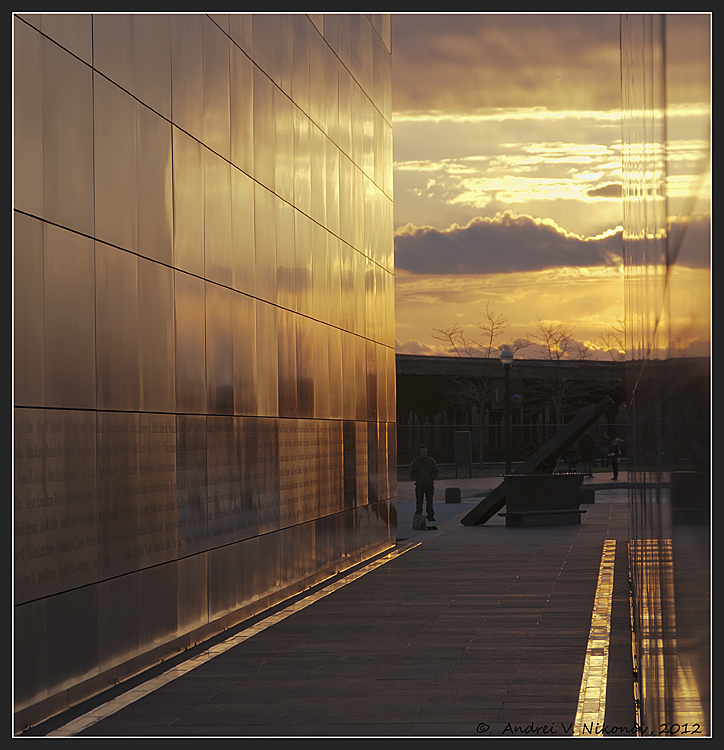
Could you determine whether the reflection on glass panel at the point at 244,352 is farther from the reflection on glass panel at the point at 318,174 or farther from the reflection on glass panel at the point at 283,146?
the reflection on glass panel at the point at 318,174

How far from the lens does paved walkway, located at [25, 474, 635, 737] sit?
6.88m

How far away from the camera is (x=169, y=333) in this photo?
981 cm

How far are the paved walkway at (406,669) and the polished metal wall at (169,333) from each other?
551 millimetres

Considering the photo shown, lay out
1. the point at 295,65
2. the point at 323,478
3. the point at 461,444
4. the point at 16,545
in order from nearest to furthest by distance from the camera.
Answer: the point at 16,545
the point at 295,65
the point at 323,478
the point at 461,444

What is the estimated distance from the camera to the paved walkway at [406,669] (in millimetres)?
6883

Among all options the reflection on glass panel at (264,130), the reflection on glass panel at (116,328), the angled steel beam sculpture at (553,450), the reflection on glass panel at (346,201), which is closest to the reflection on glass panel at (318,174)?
the reflection on glass panel at (346,201)

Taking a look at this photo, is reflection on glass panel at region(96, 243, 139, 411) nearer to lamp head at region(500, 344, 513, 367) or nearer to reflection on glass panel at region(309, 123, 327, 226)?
reflection on glass panel at region(309, 123, 327, 226)

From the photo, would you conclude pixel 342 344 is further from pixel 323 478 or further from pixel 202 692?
pixel 202 692

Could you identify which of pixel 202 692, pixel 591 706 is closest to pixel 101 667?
pixel 202 692

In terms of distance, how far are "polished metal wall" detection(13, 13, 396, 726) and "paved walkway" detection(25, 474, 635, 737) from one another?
55cm

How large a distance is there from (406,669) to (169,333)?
3.83 metres

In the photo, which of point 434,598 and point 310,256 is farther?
point 310,256

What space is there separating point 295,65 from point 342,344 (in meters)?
4.77

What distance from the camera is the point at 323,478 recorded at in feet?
52.3
